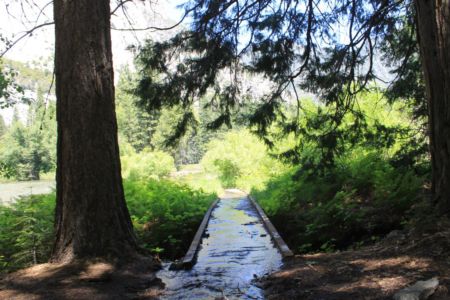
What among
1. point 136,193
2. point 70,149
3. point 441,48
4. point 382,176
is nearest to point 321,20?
point 382,176

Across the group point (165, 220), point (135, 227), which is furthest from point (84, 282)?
point (165, 220)

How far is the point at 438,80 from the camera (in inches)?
A: 187

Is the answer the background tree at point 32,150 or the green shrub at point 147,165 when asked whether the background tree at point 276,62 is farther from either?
the background tree at point 32,150

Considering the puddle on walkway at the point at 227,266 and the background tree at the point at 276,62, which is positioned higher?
the background tree at the point at 276,62

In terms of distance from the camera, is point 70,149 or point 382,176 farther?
point 382,176

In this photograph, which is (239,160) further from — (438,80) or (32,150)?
(438,80)

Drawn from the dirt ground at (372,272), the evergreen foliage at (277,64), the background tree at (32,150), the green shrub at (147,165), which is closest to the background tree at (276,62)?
the evergreen foliage at (277,64)

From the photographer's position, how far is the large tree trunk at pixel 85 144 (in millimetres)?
5062

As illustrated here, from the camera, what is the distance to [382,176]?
8719 mm

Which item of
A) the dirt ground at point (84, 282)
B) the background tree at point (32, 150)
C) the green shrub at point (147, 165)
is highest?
the background tree at point (32, 150)

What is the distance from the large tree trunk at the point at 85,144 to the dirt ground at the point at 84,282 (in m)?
0.26

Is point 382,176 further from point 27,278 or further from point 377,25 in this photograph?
point 27,278

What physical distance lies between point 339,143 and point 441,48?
4.64 m

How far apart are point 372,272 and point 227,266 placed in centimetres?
235
